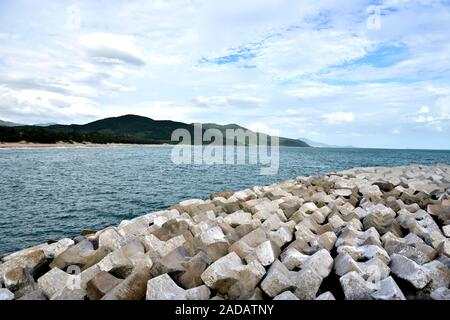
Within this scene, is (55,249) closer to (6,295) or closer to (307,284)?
(6,295)

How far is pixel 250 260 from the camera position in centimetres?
552

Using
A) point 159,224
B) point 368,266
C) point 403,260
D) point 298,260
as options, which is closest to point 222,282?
point 298,260

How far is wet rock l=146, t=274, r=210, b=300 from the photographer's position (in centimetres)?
449

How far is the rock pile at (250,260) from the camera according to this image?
474cm

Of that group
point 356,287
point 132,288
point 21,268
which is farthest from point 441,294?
point 21,268

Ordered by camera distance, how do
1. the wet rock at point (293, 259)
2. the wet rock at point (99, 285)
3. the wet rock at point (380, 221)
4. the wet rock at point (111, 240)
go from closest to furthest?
the wet rock at point (99, 285)
the wet rock at point (293, 259)
the wet rock at point (111, 240)
the wet rock at point (380, 221)

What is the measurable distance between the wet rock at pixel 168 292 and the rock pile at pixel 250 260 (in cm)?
1

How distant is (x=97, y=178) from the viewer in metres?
27.7

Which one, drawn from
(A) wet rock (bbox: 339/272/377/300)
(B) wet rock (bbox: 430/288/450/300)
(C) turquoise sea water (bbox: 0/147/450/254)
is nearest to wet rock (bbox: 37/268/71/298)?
(A) wet rock (bbox: 339/272/377/300)

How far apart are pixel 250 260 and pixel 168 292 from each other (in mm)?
1427

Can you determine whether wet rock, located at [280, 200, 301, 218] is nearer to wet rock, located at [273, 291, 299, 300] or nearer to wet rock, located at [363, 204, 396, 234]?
wet rock, located at [363, 204, 396, 234]

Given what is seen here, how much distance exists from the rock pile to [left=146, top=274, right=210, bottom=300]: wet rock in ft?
0.04

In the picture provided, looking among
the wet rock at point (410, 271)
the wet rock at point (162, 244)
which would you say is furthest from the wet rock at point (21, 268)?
the wet rock at point (410, 271)

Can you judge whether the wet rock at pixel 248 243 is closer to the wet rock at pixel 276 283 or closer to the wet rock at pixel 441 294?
the wet rock at pixel 276 283
